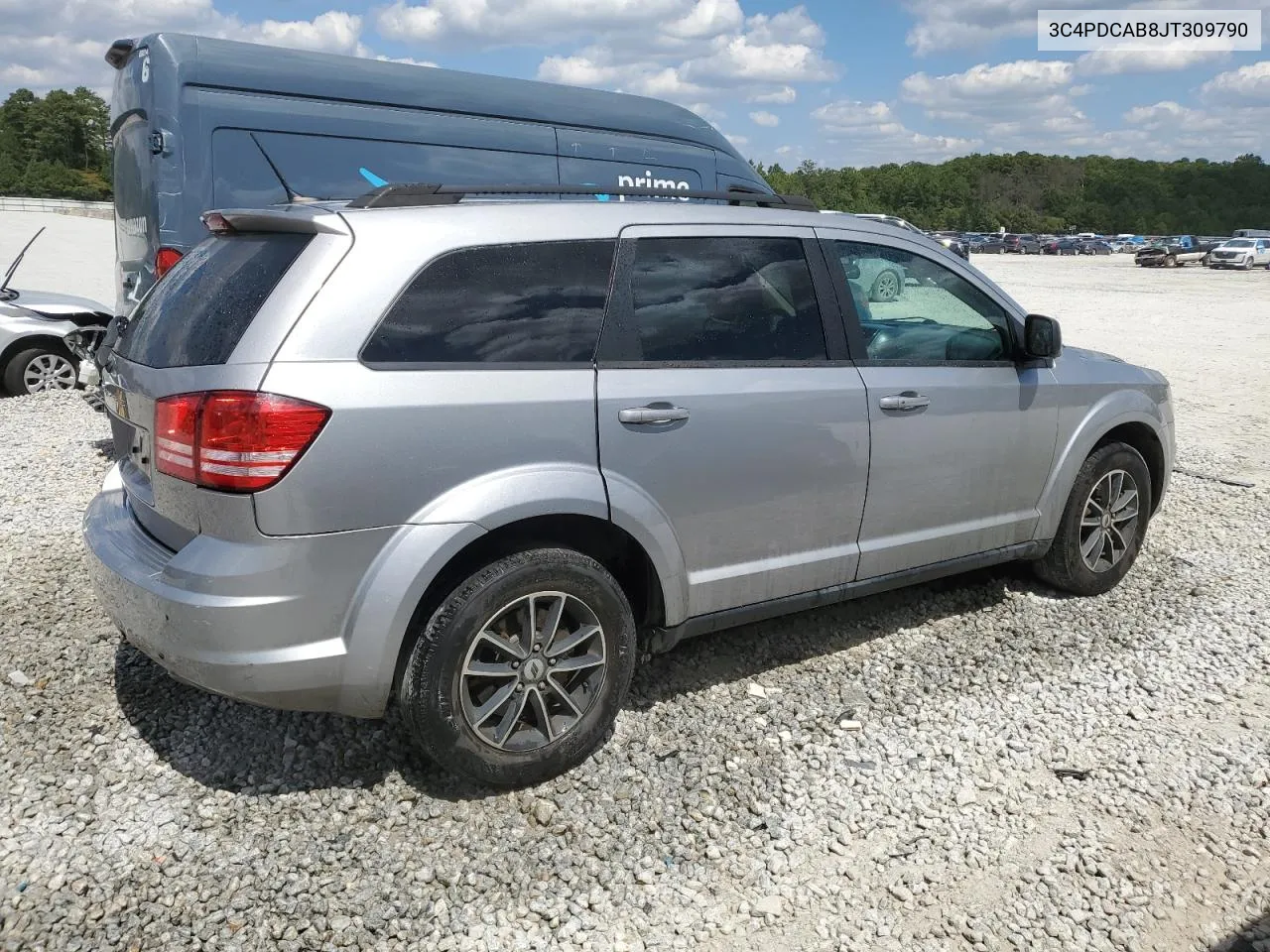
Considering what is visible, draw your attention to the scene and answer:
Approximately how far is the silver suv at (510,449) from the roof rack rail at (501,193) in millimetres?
34

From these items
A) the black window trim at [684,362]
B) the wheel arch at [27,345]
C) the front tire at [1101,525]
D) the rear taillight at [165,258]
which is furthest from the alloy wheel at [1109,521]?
the wheel arch at [27,345]

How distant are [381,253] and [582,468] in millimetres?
878

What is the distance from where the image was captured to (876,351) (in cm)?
398

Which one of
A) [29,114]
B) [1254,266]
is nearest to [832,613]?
[1254,266]

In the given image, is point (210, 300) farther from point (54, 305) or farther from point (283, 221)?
point (54, 305)

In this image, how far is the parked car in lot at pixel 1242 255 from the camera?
146 feet

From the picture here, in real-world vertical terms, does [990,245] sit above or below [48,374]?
above

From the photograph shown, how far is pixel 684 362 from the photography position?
3434 millimetres

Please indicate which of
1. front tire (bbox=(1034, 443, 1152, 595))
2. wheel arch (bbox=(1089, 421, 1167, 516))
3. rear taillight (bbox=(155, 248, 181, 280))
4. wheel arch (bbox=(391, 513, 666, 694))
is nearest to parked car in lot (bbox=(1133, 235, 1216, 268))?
wheel arch (bbox=(1089, 421, 1167, 516))

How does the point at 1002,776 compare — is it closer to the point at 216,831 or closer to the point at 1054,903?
the point at 1054,903

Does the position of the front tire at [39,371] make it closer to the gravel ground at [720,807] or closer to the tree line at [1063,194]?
the gravel ground at [720,807]

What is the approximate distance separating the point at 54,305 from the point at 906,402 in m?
8.87

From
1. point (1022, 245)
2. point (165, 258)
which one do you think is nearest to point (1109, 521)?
point (165, 258)

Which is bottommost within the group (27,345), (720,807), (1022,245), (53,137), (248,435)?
(720,807)
